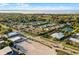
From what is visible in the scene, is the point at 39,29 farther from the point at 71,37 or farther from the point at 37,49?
the point at 71,37

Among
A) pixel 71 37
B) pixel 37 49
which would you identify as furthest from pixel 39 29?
pixel 71 37

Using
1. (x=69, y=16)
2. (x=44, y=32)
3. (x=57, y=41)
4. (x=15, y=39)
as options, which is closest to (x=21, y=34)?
(x=15, y=39)

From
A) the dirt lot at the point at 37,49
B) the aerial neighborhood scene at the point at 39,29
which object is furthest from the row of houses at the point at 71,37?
the dirt lot at the point at 37,49

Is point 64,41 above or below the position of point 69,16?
below

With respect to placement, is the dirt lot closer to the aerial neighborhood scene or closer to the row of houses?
the aerial neighborhood scene

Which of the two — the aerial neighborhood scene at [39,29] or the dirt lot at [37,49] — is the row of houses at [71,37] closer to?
the aerial neighborhood scene at [39,29]

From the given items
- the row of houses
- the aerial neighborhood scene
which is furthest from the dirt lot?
the row of houses

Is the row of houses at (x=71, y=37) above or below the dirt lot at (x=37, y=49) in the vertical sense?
above
